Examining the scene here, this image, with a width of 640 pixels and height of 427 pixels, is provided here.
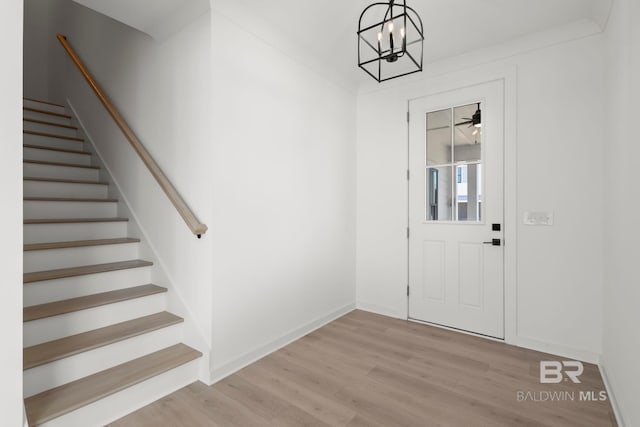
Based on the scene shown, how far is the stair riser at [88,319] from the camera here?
194cm

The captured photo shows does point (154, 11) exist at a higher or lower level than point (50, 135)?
higher

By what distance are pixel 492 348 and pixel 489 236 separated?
986 mm

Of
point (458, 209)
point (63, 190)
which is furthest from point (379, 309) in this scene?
point (63, 190)

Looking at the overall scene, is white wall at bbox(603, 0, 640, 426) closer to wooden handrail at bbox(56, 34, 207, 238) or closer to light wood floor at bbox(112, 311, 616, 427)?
light wood floor at bbox(112, 311, 616, 427)

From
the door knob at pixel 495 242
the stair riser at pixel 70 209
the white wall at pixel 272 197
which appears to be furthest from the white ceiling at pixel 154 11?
the door knob at pixel 495 242

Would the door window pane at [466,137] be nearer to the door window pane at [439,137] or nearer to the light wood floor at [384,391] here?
the door window pane at [439,137]

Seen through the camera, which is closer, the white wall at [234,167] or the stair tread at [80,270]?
the stair tread at [80,270]

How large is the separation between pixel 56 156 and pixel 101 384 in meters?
2.71

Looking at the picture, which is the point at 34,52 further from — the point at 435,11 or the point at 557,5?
the point at 557,5

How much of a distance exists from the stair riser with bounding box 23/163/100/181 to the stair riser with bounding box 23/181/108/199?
26 cm

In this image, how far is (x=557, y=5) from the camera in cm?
239

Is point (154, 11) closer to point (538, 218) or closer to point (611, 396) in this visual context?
point (538, 218)

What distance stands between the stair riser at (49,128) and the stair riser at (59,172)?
76cm

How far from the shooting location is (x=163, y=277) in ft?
8.58
